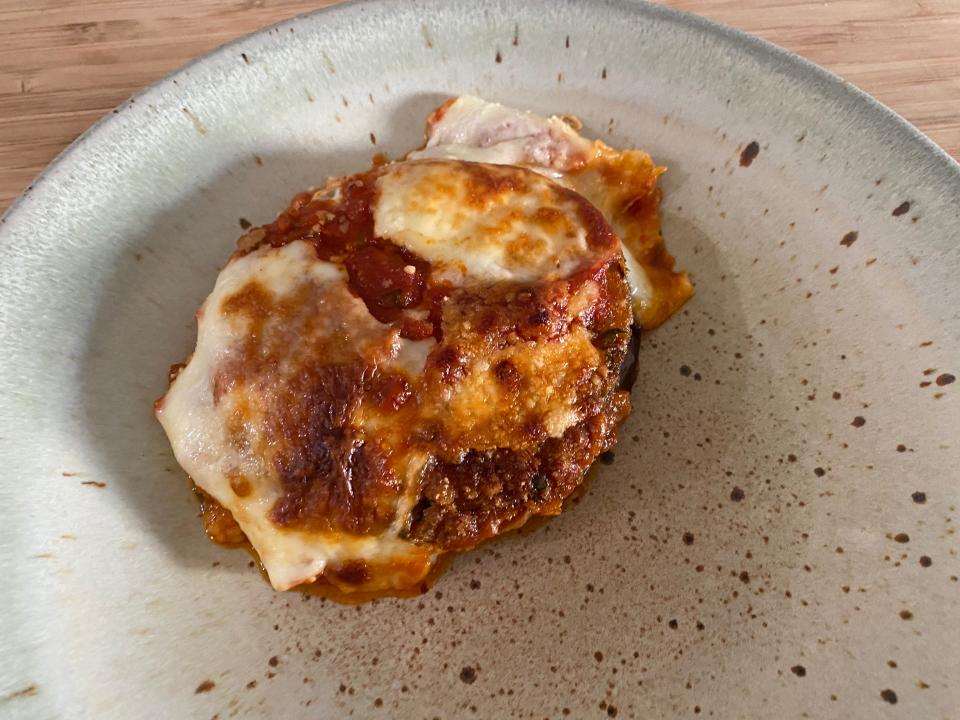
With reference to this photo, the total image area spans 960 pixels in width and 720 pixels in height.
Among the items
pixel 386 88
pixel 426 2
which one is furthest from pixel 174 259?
pixel 426 2

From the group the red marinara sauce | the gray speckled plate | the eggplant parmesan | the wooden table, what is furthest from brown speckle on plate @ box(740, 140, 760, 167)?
the red marinara sauce

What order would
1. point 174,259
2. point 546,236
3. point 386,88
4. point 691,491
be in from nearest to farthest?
point 546,236, point 691,491, point 174,259, point 386,88

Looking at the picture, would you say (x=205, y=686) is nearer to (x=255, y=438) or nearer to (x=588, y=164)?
(x=255, y=438)

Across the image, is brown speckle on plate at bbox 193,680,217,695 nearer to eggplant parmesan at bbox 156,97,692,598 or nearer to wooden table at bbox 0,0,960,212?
eggplant parmesan at bbox 156,97,692,598

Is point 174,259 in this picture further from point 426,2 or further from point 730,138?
point 730,138

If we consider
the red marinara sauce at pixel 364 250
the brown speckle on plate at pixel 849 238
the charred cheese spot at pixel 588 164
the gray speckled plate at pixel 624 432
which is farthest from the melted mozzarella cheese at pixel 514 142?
the brown speckle on plate at pixel 849 238

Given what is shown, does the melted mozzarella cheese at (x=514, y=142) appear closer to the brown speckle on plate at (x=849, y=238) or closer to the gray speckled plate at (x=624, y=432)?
the gray speckled plate at (x=624, y=432)
